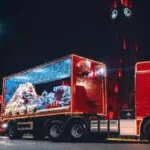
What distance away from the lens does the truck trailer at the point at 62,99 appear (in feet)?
57.3

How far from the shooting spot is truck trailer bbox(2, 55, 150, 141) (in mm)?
15516

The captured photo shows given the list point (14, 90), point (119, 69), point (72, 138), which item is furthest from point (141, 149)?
point (119, 69)

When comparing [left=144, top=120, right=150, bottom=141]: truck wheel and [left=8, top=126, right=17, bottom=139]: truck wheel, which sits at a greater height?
[left=144, top=120, right=150, bottom=141]: truck wheel

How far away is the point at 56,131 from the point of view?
60.2ft

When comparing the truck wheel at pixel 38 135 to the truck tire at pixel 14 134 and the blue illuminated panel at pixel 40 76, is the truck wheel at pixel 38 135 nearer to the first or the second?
the truck tire at pixel 14 134

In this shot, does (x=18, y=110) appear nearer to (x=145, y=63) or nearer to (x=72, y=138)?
(x=72, y=138)

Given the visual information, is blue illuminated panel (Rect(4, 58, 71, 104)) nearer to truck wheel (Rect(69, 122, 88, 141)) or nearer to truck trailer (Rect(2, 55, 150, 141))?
truck trailer (Rect(2, 55, 150, 141))

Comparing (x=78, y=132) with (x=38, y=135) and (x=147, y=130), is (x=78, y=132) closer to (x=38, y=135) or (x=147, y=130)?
(x=38, y=135)

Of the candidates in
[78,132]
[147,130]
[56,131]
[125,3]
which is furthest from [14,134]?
[125,3]

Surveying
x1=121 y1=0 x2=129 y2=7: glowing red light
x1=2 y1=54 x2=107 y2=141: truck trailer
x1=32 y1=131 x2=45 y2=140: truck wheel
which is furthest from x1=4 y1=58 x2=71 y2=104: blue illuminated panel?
x1=121 y1=0 x2=129 y2=7: glowing red light

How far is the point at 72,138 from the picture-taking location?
1759 centimetres

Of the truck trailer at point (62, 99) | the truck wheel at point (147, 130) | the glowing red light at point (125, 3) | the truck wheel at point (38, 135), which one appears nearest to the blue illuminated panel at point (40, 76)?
the truck trailer at point (62, 99)

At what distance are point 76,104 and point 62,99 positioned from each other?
80 centimetres

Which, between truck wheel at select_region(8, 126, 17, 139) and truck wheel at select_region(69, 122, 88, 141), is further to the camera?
truck wheel at select_region(8, 126, 17, 139)
